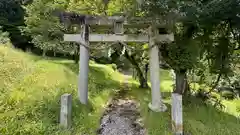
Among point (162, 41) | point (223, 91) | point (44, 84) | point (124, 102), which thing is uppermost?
point (162, 41)

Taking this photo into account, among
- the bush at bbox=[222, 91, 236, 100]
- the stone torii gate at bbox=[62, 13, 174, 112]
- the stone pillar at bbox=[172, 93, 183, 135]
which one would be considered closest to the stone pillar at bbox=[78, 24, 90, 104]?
the stone torii gate at bbox=[62, 13, 174, 112]

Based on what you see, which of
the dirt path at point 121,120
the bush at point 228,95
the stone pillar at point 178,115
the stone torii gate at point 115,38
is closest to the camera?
the stone pillar at point 178,115

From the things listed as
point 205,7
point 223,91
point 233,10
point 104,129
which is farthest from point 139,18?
point 223,91

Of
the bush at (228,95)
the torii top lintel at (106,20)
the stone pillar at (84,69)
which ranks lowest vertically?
the bush at (228,95)

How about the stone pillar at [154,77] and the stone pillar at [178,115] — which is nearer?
the stone pillar at [178,115]

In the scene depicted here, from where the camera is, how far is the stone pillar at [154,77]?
1089 cm

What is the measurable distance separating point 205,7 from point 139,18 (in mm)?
2406

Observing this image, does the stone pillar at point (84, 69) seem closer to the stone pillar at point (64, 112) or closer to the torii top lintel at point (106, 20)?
the torii top lintel at point (106, 20)

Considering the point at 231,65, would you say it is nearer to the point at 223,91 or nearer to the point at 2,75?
the point at 2,75

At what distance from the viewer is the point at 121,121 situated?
1048cm

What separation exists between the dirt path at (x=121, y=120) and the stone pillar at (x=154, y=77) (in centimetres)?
86

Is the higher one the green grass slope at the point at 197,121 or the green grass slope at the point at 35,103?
the green grass slope at the point at 35,103

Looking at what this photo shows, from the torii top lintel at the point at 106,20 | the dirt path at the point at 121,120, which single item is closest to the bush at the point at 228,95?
the dirt path at the point at 121,120

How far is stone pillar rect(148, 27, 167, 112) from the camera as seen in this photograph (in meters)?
10.9
